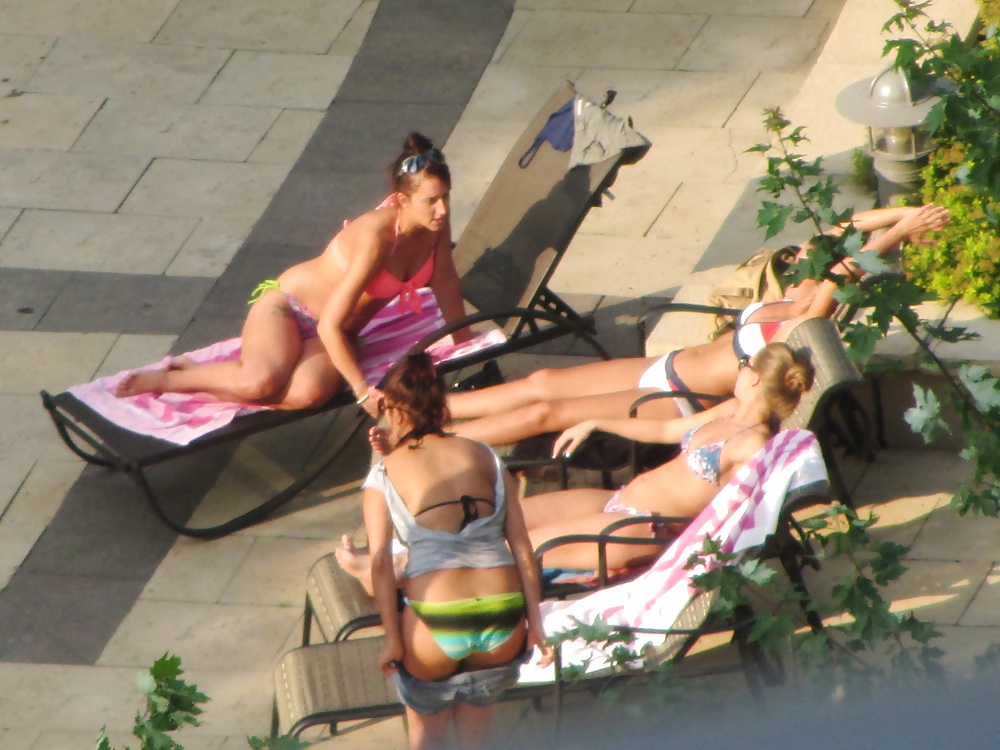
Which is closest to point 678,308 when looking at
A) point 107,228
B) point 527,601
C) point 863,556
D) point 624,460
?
point 624,460

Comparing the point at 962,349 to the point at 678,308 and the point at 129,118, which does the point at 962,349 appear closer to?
the point at 678,308

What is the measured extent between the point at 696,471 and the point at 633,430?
0.51 m

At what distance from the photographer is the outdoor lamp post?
20.2 feet

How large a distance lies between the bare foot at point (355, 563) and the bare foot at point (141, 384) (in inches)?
63.6

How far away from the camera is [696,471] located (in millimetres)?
4988

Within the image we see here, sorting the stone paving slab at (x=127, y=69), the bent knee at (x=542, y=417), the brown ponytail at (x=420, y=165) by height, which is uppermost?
the stone paving slab at (x=127, y=69)

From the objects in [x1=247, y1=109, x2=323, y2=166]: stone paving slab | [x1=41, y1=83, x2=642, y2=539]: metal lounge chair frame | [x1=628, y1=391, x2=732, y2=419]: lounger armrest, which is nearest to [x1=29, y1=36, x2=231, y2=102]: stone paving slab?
[x1=247, y1=109, x2=323, y2=166]: stone paving slab

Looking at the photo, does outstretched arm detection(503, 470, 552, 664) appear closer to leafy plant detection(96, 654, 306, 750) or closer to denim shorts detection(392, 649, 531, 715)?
denim shorts detection(392, 649, 531, 715)

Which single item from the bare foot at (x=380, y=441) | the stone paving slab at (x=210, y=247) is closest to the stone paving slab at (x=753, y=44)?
the stone paving slab at (x=210, y=247)

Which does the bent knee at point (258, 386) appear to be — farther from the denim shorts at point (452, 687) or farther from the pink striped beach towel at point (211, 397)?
the denim shorts at point (452, 687)

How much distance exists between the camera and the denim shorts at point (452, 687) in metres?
4.25

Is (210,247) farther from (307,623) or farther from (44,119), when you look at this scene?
(307,623)

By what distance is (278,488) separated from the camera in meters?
6.37

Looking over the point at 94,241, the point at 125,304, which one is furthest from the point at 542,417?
the point at 94,241
